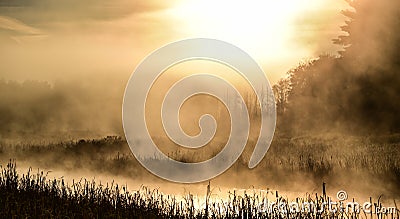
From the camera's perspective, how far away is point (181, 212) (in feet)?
44.3

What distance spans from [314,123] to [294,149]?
9643 mm

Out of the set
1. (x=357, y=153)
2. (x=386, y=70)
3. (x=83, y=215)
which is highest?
(x=386, y=70)

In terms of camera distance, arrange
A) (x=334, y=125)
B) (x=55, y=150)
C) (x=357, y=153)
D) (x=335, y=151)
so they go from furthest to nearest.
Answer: (x=55, y=150)
(x=334, y=125)
(x=335, y=151)
(x=357, y=153)

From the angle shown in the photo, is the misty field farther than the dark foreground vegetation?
Yes

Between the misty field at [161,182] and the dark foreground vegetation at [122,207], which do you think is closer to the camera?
the dark foreground vegetation at [122,207]

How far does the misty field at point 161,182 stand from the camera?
1309 centimetres

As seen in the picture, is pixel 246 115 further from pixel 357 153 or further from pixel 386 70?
pixel 357 153

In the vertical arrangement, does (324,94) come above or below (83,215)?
above

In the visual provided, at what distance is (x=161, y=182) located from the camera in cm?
3075

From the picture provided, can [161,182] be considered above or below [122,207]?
above

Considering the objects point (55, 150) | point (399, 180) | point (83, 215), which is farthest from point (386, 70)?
point (83, 215)

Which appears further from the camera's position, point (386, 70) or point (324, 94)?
point (324, 94)

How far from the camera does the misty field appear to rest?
43.0 ft

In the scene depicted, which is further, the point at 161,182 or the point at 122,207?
the point at 161,182
